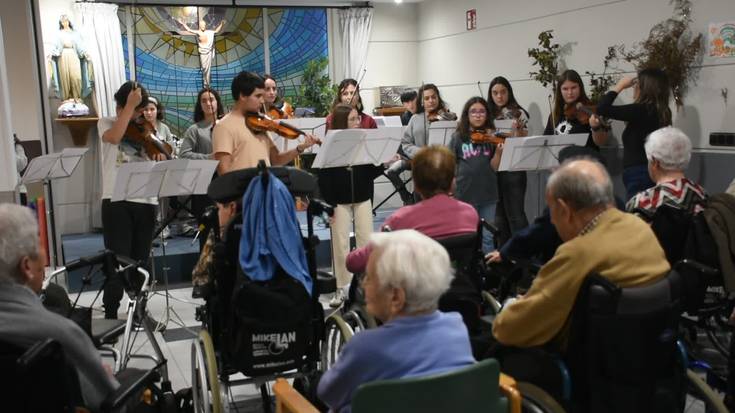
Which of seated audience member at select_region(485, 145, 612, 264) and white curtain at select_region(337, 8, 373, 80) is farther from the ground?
white curtain at select_region(337, 8, 373, 80)

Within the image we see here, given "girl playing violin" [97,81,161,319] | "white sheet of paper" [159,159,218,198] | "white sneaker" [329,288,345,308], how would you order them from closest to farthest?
"white sheet of paper" [159,159,218,198], "girl playing violin" [97,81,161,319], "white sneaker" [329,288,345,308]

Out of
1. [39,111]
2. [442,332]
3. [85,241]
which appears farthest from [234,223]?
[85,241]

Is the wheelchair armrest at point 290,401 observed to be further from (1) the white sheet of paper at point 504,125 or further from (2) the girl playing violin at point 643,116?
(1) the white sheet of paper at point 504,125

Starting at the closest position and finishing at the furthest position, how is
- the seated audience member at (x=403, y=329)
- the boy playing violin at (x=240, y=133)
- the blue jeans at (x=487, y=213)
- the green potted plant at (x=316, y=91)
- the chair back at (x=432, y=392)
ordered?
the chair back at (x=432, y=392) < the seated audience member at (x=403, y=329) < the boy playing violin at (x=240, y=133) < the blue jeans at (x=487, y=213) < the green potted plant at (x=316, y=91)

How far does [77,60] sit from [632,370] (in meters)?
6.79

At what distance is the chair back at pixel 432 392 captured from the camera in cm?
164

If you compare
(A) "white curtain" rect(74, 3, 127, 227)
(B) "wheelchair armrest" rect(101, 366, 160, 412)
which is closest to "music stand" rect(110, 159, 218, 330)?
(B) "wheelchair armrest" rect(101, 366, 160, 412)

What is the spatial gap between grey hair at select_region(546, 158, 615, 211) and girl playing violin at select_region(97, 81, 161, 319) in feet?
9.72

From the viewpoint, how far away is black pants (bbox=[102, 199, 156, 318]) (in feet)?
15.1

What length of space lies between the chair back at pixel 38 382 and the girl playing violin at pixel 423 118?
462 centimetres

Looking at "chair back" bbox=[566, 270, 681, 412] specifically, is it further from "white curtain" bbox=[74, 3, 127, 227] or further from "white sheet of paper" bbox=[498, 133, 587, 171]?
"white curtain" bbox=[74, 3, 127, 227]

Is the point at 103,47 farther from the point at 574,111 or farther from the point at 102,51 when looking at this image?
the point at 574,111

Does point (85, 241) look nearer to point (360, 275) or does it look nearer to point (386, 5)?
point (386, 5)

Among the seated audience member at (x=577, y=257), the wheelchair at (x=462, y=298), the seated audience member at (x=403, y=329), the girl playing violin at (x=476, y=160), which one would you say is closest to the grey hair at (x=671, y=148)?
the wheelchair at (x=462, y=298)
